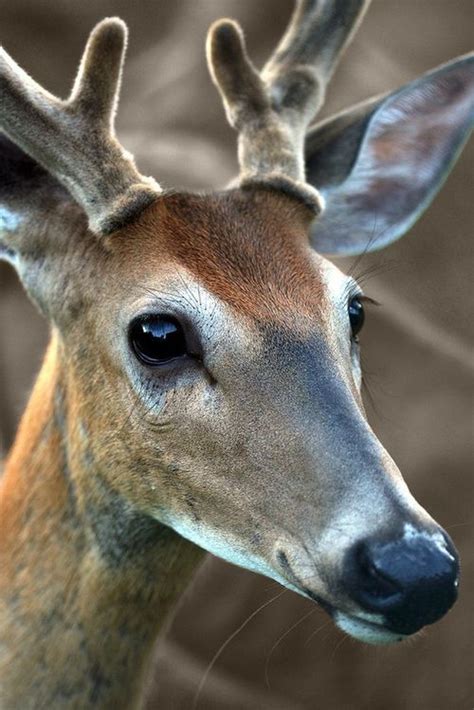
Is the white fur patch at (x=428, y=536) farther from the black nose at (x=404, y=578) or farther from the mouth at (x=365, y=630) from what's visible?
the mouth at (x=365, y=630)

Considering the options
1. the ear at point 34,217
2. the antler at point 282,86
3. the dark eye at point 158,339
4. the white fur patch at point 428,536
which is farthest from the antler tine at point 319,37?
the white fur patch at point 428,536

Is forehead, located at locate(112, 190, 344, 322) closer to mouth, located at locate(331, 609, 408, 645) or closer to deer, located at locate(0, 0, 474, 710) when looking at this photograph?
deer, located at locate(0, 0, 474, 710)

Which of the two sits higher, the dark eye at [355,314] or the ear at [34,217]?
the ear at [34,217]

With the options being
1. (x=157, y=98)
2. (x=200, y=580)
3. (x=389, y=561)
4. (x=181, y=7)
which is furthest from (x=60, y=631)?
(x=181, y=7)

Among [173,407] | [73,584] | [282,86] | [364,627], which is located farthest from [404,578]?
[282,86]

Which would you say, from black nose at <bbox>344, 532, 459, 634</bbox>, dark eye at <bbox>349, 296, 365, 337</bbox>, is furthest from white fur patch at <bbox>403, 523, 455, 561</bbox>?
dark eye at <bbox>349, 296, 365, 337</bbox>

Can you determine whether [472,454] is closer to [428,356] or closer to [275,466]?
[428,356]

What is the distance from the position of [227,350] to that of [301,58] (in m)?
1.06

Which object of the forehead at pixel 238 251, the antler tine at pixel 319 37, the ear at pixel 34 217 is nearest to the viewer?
the forehead at pixel 238 251

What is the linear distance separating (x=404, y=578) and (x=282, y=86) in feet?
4.53

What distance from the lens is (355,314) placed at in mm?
2375

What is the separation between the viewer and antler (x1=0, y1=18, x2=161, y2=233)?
231 cm

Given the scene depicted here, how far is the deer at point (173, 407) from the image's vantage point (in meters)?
1.96

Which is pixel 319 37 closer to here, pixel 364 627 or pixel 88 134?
pixel 88 134
